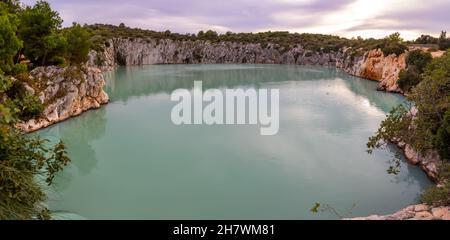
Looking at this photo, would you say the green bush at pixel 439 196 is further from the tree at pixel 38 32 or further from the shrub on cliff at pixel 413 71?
the shrub on cliff at pixel 413 71

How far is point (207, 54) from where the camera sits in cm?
9100

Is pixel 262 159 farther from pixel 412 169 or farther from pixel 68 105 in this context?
pixel 68 105

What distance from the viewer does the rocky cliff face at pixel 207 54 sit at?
226ft

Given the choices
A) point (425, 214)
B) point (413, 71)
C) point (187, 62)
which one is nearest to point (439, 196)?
point (425, 214)

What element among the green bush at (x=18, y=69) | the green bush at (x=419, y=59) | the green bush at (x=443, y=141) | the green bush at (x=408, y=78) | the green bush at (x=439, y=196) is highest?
the green bush at (x=419, y=59)

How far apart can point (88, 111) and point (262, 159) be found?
15810 millimetres

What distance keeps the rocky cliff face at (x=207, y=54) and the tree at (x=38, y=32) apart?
3520 cm

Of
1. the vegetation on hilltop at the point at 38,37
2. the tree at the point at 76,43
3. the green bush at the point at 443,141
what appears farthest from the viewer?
the tree at the point at 76,43

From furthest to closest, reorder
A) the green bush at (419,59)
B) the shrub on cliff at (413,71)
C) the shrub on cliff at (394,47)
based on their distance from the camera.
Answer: the shrub on cliff at (394,47) → the green bush at (419,59) → the shrub on cliff at (413,71)

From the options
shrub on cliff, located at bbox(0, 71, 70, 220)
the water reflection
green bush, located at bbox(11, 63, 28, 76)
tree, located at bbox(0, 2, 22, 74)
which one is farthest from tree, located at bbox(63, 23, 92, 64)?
shrub on cliff, located at bbox(0, 71, 70, 220)

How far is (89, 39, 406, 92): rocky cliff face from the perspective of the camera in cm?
6888

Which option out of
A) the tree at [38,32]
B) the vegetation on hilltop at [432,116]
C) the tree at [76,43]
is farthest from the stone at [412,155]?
the tree at [76,43]

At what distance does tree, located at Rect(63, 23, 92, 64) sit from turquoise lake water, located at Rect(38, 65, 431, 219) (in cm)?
650
